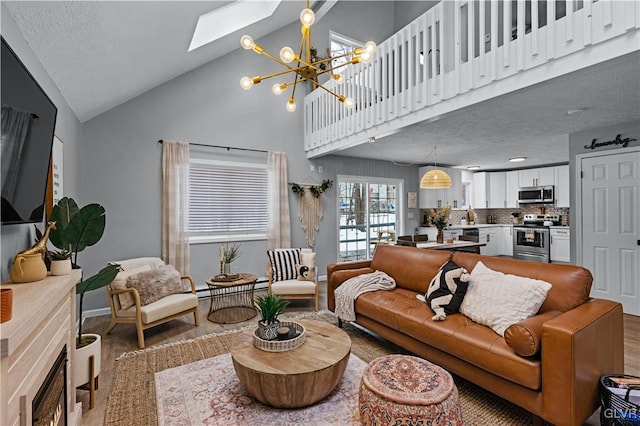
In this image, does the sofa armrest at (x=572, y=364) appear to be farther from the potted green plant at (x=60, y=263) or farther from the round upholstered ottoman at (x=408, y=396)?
the potted green plant at (x=60, y=263)

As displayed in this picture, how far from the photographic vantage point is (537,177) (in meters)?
7.50

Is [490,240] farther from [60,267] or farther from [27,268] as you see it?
[27,268]

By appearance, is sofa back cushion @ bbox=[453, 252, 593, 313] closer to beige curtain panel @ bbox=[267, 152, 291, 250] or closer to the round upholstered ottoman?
the round upholstered ottoman

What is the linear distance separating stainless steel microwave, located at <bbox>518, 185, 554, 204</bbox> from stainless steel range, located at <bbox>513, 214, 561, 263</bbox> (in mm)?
443

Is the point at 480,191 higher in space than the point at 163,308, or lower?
higher

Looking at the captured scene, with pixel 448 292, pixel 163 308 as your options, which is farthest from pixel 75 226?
pixel 448 292

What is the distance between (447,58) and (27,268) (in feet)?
14.0

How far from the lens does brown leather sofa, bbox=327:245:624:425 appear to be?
5.47 feet

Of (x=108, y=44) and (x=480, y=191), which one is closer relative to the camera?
(x=108, y=44)

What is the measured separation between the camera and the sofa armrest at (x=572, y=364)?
5.37ft

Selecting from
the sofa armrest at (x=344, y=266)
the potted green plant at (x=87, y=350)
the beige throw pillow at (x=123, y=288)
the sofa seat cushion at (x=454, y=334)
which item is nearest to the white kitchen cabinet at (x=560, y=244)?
the sofa armrest at (x=344, y=266)

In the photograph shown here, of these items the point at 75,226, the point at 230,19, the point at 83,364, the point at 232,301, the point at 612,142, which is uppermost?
the point at 230,19

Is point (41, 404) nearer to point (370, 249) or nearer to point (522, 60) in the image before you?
point (522, 60)

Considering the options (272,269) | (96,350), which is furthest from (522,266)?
(96,350)
